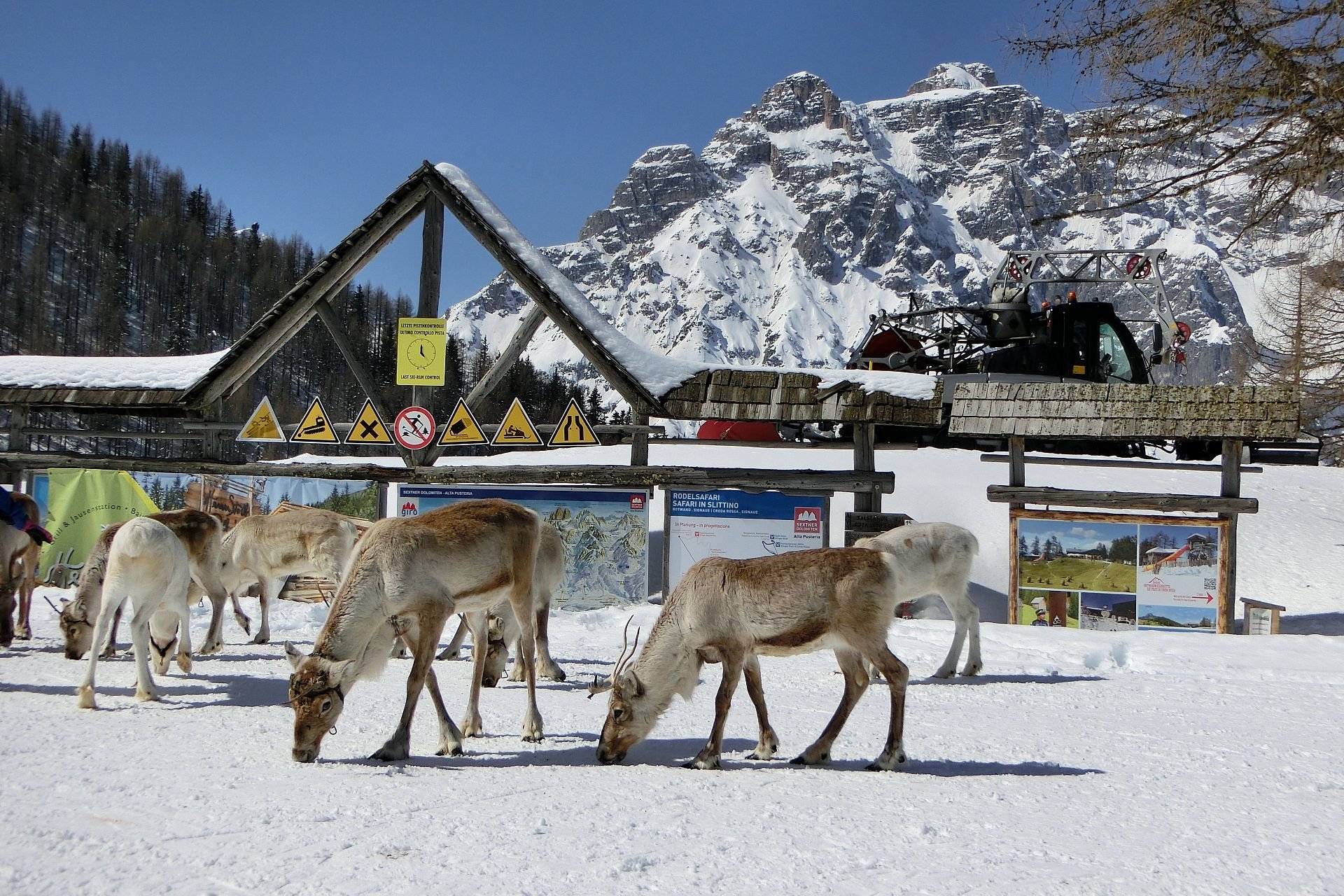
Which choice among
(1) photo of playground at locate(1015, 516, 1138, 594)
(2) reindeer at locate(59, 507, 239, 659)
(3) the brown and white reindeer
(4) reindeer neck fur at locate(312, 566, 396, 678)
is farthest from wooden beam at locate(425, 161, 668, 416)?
(4) reindeer neck fur at locate(312, 566, 396, 678)

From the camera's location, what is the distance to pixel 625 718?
6055 mm

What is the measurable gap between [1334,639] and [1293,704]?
14.1 feet

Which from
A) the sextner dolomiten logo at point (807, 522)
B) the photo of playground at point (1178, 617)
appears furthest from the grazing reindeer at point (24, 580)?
the photo of playground at point (1178, 617)

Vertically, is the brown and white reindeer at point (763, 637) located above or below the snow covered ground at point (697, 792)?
above

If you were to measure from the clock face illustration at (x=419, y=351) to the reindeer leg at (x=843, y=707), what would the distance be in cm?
1023

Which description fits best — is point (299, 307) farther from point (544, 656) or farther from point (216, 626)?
point (544, 656)

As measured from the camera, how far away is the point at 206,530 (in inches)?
413

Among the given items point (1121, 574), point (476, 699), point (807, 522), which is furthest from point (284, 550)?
point (1121, 574)

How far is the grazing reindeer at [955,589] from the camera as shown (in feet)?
30.6

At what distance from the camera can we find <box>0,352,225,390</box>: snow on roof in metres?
15.6

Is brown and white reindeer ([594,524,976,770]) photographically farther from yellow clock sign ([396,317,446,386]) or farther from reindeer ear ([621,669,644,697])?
yellow clock sign ([396,317,446,386])

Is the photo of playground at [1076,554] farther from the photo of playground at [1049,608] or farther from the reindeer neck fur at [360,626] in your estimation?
the reindeer neck fur at [360,626]

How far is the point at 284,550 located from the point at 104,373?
7.10 m

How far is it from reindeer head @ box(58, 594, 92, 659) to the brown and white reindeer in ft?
19.3
